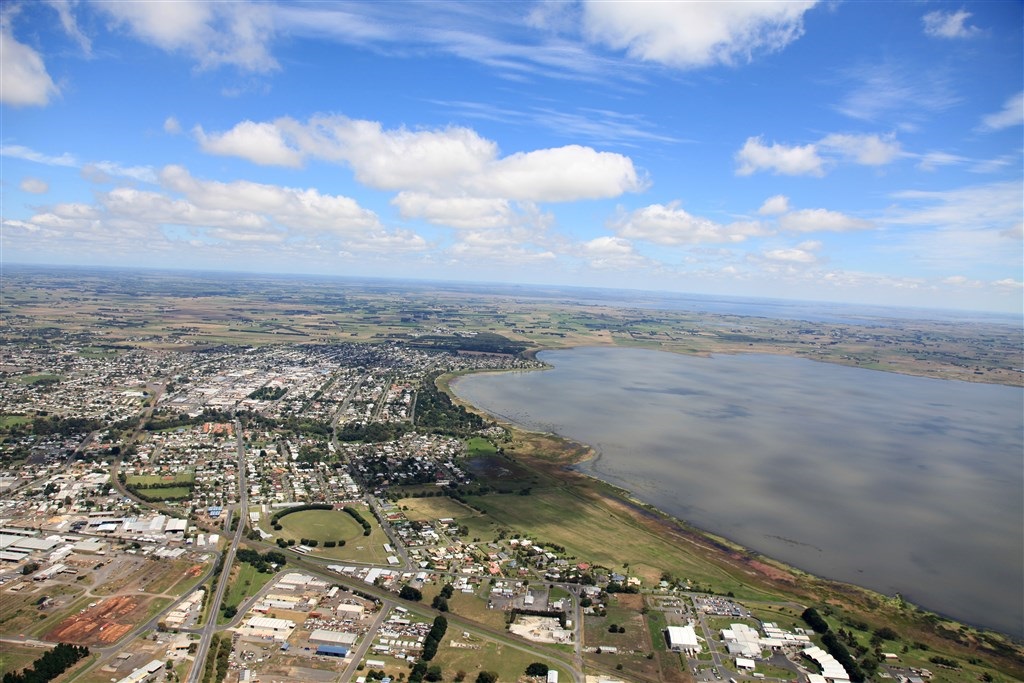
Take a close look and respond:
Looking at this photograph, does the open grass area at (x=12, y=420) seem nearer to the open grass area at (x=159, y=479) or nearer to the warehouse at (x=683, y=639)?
the open grass area at (x=159, y=479)

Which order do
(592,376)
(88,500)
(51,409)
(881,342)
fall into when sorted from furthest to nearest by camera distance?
(881,342) → (592,376) → (51,409) → (88,500)

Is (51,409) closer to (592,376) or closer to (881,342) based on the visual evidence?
(592,376)

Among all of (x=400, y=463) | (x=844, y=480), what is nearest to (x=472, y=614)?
(x=400, y=463)

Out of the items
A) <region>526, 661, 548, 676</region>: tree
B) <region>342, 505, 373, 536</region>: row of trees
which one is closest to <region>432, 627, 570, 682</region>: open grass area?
<region>526, 661, 548, 676</region>: tree

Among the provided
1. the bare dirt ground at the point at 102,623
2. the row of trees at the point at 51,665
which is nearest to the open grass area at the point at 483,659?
the bare dirt ground at the point at 102,623

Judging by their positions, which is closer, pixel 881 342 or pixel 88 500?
pixel 88 500

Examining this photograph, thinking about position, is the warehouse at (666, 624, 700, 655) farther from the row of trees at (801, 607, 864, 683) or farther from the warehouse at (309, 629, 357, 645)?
the warehouse at (309, 629, 357, 645)

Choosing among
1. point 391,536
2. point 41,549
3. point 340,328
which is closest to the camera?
point 41,549
